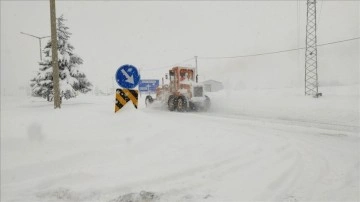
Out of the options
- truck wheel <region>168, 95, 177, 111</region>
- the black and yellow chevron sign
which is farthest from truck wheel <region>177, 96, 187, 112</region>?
the black and yellow chevron sign

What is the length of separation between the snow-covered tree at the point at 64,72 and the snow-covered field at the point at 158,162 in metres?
16.9

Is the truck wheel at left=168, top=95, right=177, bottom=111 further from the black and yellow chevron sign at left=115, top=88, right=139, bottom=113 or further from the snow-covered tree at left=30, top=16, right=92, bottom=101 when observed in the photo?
the snow-covered tree at left=30, top=16, right=92, bottom=101

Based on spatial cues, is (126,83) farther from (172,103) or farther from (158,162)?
(172,103)

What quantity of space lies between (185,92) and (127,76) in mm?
9679

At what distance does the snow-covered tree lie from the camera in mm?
24067

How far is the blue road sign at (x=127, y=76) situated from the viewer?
27.8ft

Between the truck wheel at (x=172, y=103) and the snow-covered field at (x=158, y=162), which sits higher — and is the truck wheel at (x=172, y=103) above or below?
above

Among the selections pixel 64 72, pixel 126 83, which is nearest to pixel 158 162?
pixel 126 83

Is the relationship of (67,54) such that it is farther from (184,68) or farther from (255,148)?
(255,148)

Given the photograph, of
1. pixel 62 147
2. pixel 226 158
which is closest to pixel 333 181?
pixel 226 158

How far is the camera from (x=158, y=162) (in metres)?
5.70

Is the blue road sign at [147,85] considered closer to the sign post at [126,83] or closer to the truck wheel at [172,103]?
the truck wheel at [172,103]

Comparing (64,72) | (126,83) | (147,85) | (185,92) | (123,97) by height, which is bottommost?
(123,97)

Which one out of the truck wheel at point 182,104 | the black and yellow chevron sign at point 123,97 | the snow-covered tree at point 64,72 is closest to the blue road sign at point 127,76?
the black and yellow chevron sign at point 123,97
